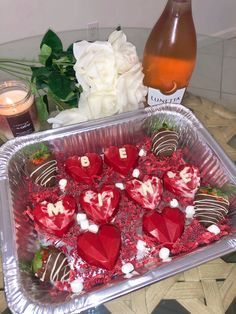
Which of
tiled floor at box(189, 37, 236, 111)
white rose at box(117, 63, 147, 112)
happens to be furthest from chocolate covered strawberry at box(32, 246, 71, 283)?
tiled floor at box(189, 37, 236, 111)

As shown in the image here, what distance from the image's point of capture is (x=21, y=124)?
2.50 feet

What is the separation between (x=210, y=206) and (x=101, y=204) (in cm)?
19

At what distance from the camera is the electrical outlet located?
1.29 meters

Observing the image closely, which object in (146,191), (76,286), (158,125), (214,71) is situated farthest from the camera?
(214,71)

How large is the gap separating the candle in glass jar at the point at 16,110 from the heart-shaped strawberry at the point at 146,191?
0.24 m

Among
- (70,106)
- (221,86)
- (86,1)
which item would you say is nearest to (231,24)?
(221,86)

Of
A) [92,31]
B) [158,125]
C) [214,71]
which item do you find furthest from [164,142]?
[92,31]

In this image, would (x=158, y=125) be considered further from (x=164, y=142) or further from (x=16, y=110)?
(x=16, y=110)

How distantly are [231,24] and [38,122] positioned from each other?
1439 mm

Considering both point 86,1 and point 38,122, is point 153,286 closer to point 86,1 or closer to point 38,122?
point 38,122

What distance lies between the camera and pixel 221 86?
141 centimetres

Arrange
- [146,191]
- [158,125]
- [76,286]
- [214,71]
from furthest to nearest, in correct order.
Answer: [214,71]
[158,125]
[146,191]
[76,286]

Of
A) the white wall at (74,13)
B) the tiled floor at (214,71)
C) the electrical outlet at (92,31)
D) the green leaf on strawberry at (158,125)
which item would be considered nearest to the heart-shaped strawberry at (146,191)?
the green leaf on strawberry at (158,125)

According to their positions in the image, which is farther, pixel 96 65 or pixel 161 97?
pixel 161 97
